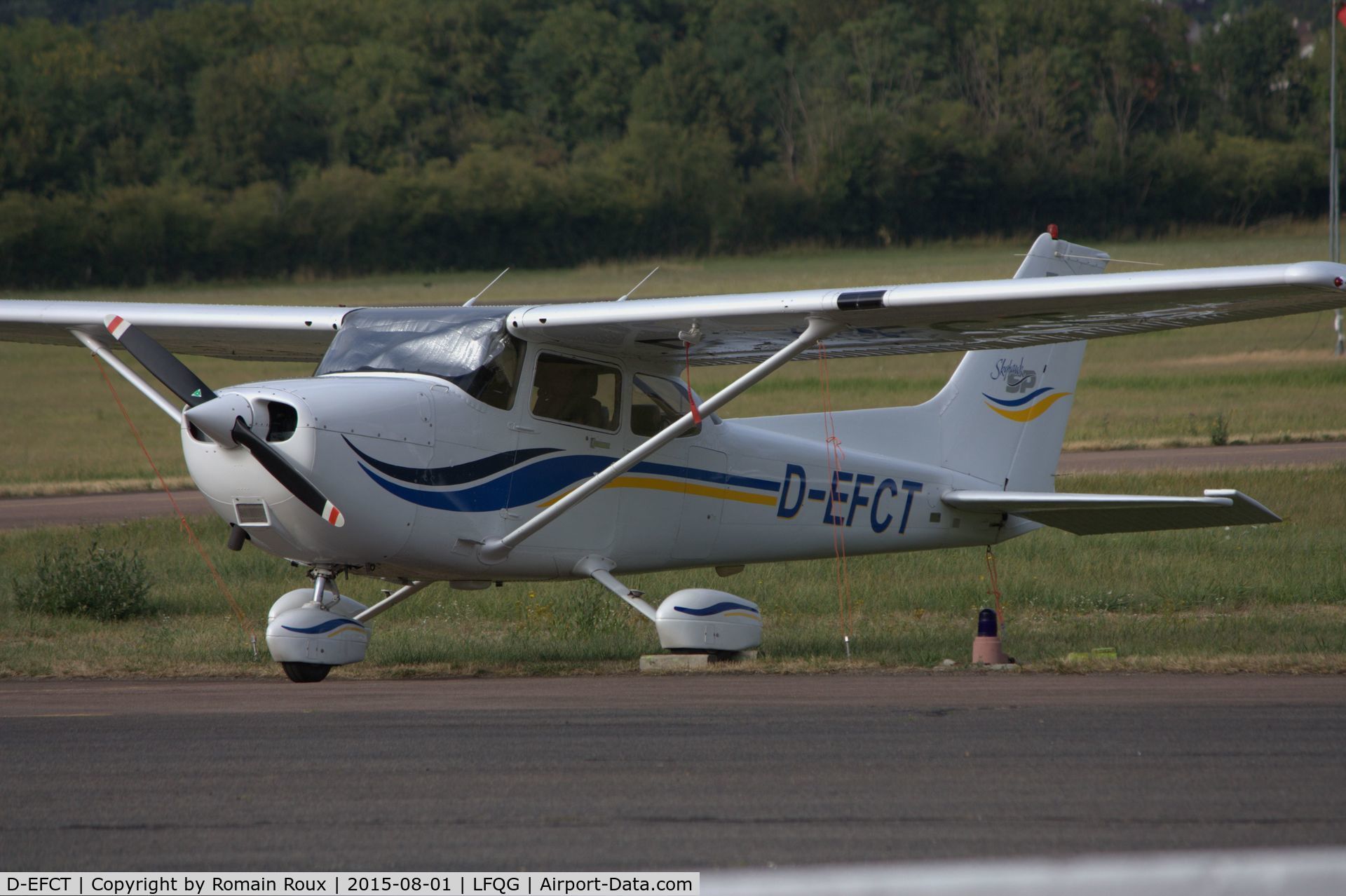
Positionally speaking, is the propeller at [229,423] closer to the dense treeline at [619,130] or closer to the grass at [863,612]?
the grass at [863,612]

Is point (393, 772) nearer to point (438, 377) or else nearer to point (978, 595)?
point (438, 377)

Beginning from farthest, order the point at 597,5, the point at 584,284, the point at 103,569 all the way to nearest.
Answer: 1. the point at 597,5
2. the point at 584,284
3. the point at 103,569

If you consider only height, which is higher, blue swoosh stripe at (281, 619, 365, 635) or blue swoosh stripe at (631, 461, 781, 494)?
blue swoosh stripe at (631, 461, 781, 494)

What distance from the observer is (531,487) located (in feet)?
32.4

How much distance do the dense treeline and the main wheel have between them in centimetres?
5754

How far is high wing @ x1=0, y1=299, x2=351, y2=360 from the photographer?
36.6 ft

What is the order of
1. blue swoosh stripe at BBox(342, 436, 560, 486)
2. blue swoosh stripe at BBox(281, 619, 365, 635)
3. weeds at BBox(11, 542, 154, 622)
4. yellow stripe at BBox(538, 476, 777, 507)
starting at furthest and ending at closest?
weeds at BBox(11, 542, 154, 622), yellow stripe at BBox(538, 476, 777, 507), blue swoosh stripe at BBox(281, 619, 365, 635), blue swoosh stripe at BBox(342, 436, 560, 486)

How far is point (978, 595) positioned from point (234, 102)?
7196 cm

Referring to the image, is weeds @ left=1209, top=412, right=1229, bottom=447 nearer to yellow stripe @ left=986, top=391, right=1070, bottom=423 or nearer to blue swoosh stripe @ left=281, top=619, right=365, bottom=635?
yellow stripe @ left=986, top=391, right=1070, bottom=423

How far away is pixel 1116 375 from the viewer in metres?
42.1

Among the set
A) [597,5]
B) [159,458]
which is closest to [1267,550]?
[159,458]

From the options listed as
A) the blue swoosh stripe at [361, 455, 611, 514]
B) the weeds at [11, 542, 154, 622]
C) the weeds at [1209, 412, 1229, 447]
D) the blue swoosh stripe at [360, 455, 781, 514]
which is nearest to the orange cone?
the blue swoosh stripe at [360, 455, 781, 514]
